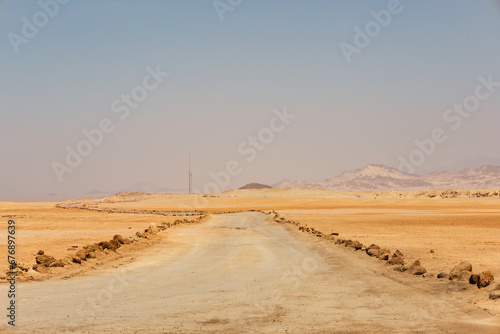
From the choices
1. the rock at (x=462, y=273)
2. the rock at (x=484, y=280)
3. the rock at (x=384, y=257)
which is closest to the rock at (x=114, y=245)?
the rock at (x=384, y=257)

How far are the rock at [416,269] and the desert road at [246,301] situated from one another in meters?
0.40

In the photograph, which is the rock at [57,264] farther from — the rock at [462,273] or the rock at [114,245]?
the rock at [462,273]

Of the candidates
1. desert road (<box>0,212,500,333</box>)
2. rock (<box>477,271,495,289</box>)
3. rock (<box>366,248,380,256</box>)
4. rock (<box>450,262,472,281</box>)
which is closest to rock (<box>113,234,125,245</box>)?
desert road (<box>0,212,500,333</box>)

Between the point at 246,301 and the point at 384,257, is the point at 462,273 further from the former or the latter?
the point at 384,257

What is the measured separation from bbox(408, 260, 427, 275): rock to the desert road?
399 millimetres

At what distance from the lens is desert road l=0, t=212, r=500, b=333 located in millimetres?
9859

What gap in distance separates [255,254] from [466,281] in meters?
10.6

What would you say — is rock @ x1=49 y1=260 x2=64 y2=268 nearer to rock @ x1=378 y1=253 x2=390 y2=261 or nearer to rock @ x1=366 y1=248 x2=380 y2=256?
rock @ x1=378 y1=253 x2=390 y2=261

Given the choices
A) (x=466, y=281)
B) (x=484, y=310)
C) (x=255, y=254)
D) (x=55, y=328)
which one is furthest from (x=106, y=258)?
(x=484, y=310)

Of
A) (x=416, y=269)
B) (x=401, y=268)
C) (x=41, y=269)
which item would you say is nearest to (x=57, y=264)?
(x=41, y=269)

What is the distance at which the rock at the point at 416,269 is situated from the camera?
52.7 ft

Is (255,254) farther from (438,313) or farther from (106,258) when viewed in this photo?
(438,313)

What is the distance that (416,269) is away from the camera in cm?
1627

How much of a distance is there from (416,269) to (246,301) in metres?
6.33
